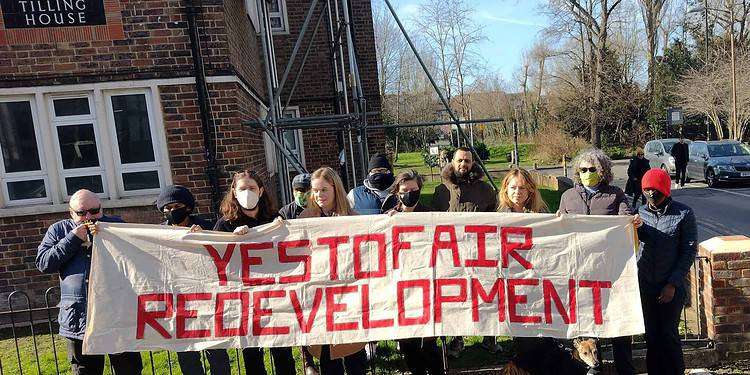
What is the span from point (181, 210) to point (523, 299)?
8.79 ft

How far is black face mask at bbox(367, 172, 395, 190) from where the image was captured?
430 centimetres

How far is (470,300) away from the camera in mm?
3607

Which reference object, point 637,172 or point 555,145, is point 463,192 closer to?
point 637,172

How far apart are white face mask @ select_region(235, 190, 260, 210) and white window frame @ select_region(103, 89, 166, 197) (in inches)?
127

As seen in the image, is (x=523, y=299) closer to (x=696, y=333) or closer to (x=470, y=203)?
(x=470, y=203)

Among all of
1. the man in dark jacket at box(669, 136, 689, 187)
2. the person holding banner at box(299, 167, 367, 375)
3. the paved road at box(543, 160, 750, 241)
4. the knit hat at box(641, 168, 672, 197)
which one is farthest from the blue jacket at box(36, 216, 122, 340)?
the man in dark jacket at box(669, 136, 689, 187)

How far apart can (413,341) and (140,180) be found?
177 inches

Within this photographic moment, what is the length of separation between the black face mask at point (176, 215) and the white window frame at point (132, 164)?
2950 millimetres

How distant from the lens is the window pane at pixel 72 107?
620cm

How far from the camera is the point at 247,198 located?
144 inches

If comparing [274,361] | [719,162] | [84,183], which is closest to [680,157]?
[719,162]

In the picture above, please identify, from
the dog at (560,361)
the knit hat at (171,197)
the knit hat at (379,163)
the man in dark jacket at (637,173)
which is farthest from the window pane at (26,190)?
the man in dark jacket at (637,173)

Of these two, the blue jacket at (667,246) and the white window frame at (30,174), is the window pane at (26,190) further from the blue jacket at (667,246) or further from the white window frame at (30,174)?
the blue jacket at (667,246)

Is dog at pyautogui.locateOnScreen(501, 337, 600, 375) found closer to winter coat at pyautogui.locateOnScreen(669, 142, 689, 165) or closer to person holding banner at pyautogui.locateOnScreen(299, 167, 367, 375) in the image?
person holding banner at pyautogui.locateOnScreen(299, 167, 367, 375)
